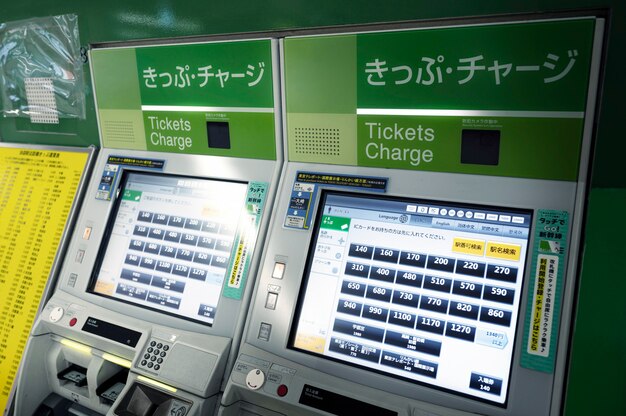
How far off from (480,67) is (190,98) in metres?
1.14

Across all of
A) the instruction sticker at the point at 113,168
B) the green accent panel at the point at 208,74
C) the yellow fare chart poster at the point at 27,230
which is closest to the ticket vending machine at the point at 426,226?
the green accent panel at the point at 208,74

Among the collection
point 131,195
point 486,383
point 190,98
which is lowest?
point 486,383

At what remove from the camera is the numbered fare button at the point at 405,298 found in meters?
1.52

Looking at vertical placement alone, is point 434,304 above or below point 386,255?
below

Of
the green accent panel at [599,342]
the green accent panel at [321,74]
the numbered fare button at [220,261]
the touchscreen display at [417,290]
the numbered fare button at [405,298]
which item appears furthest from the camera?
the numbered fare button at [220,261]

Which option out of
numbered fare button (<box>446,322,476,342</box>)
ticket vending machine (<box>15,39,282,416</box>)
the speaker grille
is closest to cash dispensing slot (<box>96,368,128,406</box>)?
ticket vending machine (<box>15,39,282,416</box>)

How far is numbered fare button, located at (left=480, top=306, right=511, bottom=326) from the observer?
1.40 meters

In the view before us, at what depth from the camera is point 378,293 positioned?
62.0 inches

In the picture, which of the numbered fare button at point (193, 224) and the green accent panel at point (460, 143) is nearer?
the green accent panel at point (460, 143)

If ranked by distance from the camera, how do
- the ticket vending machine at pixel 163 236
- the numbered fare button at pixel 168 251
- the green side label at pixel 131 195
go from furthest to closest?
the green side label at pixel 131 195 → the numbered fare button at pixel 168 251 → the ticket vending machine at pixel 163 236

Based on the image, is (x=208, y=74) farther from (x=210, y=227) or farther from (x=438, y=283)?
(x=438, y=283)

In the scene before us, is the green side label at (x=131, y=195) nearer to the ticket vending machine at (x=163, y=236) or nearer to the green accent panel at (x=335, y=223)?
the ticket vending machine at (x=163, y=236)

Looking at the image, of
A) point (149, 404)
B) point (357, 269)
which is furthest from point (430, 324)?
point (149, 404)

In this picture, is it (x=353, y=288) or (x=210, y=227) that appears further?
(x=210, y=227)
